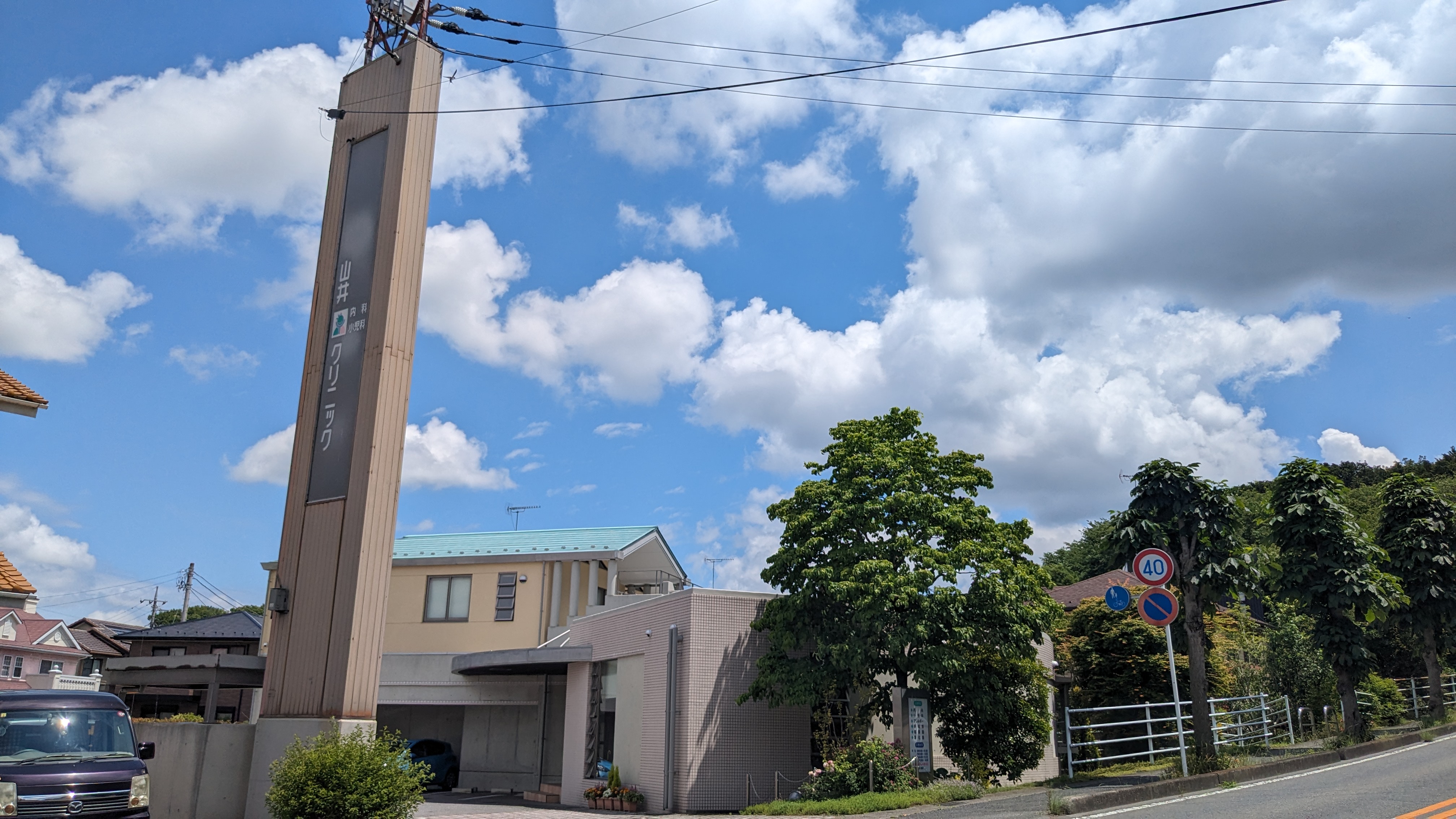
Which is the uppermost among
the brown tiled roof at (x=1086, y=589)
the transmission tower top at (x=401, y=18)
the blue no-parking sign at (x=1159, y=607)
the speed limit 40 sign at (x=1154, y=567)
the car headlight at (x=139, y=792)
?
the transmission tower top at (x=401, y=18)

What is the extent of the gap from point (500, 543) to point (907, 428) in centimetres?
1651

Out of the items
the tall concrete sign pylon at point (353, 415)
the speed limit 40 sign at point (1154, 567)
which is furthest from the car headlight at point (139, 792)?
the speed limit 40 sign at point (1154, 567)

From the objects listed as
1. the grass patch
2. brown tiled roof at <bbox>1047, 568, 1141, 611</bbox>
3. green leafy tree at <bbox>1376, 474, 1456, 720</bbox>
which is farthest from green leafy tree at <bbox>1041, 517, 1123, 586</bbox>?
the grass patch

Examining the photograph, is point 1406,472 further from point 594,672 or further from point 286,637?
point 286,637

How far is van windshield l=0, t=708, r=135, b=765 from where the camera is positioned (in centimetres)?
1180

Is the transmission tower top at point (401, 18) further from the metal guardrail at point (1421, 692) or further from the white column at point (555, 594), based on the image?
the metal guardrail at point (1421, 692)

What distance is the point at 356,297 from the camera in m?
17.1

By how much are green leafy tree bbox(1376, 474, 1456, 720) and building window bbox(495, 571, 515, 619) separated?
80.7ft

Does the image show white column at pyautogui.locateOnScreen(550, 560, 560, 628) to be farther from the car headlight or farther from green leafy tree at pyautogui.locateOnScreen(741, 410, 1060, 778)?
the car headlight

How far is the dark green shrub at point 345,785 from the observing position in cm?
1174

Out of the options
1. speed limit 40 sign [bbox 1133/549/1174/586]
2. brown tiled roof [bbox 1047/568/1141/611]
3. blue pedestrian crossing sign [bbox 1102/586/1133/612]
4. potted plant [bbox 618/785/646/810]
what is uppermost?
brown tiled roof [bbox 1047/568/1141/611]

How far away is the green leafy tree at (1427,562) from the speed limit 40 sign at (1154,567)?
16.3 meters

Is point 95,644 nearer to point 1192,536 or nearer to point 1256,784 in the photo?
point 1192,536

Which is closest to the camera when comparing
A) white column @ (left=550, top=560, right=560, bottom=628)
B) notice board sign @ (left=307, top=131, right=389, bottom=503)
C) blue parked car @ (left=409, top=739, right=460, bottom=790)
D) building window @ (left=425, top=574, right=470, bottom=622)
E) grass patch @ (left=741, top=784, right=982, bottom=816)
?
grass patch @ (left=741, top=784, right=982, bottom=816)
